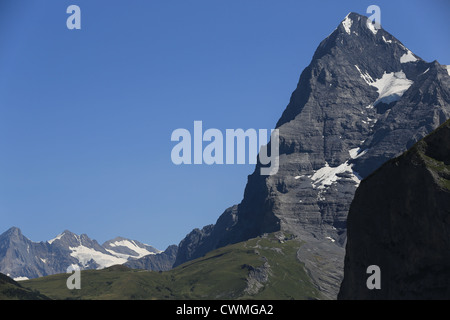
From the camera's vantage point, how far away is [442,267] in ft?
576

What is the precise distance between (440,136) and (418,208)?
24.3 meters
